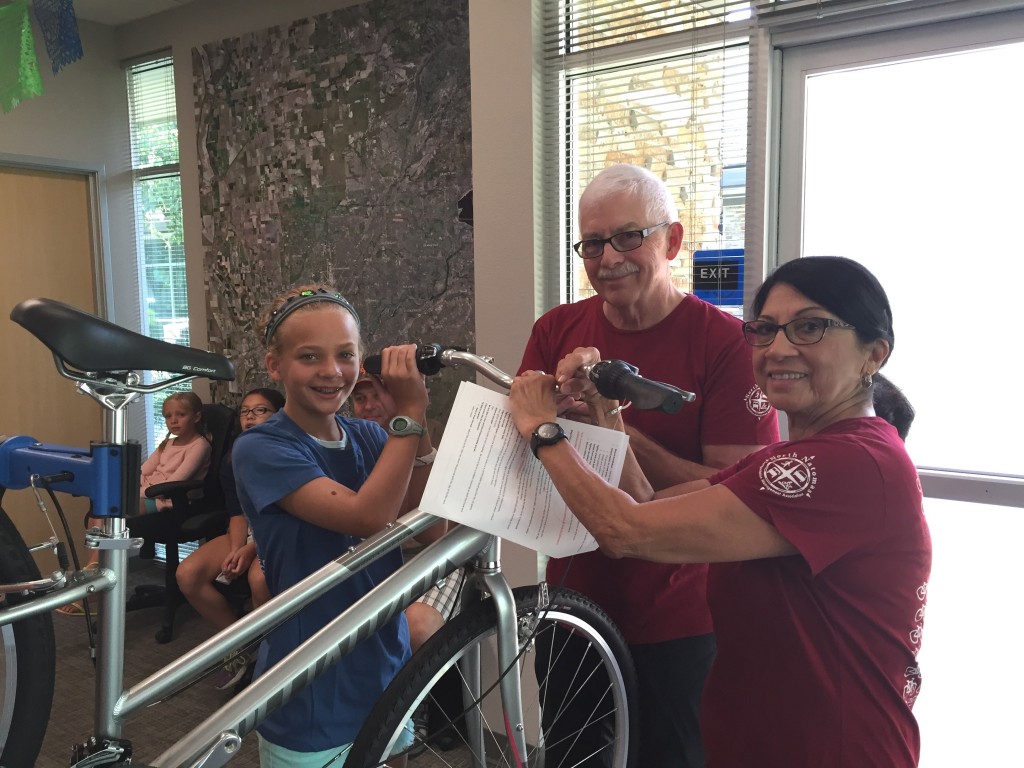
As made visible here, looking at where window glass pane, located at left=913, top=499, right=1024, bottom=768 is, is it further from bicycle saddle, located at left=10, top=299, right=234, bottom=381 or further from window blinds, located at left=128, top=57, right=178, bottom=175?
window blinds, located at left=128, top=57, right=178, bottom=175

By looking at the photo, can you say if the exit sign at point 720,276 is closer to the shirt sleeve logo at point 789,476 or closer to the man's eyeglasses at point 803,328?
the man's eyeglasses at point 803,328

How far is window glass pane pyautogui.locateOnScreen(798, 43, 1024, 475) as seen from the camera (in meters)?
1.76

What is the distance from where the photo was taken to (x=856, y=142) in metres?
1.91

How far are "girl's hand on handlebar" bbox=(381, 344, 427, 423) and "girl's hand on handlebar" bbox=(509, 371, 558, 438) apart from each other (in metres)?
0.15

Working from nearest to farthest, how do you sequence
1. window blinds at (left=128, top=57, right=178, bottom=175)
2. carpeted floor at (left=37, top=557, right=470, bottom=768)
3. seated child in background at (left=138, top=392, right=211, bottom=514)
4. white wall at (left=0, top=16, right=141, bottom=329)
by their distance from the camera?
1. carpeted floor at (left=37, top=557, right=470, bottom=768)
2. seated child in background at (left=138, top=392, right=211, bottom=514)
3. white wall at (left=0, top=16, right=141, bottom=329)
4. window blinds at (left=128, top=57, right=178, bottom=175)

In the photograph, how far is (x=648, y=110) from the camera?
6.79ft

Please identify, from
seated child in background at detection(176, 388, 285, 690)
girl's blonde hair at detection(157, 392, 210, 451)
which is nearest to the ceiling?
girl's blonde hair at detection(157, 392, 210, 451)

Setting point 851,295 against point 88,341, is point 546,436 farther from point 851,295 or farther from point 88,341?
point 88,341

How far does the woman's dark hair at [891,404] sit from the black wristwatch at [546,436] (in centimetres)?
51

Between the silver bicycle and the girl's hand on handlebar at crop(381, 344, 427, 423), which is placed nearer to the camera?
the silver bicycle

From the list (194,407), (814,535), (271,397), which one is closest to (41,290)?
(194,407)

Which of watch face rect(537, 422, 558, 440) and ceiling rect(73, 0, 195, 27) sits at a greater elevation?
ceiling rect(73, 0, 195, 27)

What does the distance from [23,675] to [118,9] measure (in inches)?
153

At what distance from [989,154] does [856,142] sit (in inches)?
11.5
